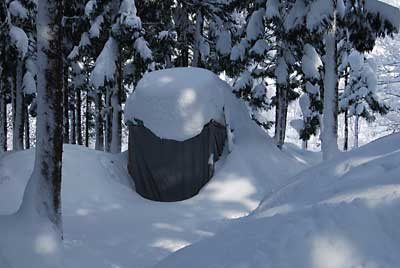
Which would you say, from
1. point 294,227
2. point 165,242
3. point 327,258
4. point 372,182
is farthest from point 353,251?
point 165,242

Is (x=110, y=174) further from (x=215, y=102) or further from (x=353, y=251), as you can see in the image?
(x=353, y=251)

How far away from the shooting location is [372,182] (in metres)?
3.25

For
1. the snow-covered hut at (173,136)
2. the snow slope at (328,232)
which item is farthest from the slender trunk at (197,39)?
the snow slope at (328,232)

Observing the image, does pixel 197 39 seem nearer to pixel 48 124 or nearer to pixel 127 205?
pixel 127 205

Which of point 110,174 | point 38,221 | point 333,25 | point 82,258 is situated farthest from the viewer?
point 110,174

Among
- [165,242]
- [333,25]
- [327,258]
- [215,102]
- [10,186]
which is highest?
[333,25]

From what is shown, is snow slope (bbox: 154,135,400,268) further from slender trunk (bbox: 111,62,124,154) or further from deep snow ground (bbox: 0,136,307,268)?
slender trunk (bbox: 111,62,124,154)

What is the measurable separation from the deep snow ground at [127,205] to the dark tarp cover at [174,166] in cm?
39

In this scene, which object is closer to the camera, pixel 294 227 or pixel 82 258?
pixel 294 227

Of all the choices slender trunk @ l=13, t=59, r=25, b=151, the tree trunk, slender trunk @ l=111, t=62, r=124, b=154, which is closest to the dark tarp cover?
slender trunk @ l=111, t=62, r=124, b=154

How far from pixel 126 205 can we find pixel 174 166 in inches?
65.1

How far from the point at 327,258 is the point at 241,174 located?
7.67 meters

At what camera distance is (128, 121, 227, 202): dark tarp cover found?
10.1 metres

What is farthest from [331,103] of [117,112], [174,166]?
[117,112]
